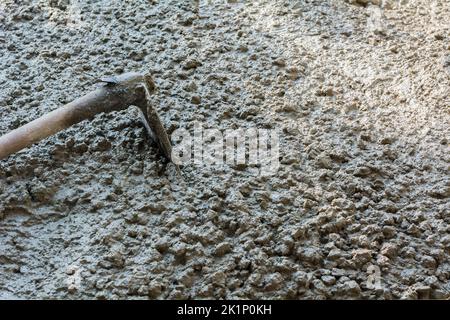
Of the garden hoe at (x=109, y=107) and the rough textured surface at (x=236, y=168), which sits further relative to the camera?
the garden hoe at (x=109, y=107)

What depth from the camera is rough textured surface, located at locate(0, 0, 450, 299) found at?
1050 millimetres

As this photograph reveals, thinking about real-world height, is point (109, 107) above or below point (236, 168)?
above

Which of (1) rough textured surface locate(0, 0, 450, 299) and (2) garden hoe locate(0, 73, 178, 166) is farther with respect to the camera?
(2) garden hoe locate(0, 73, 178, 166)

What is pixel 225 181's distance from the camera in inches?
46.6

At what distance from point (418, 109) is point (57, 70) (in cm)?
82

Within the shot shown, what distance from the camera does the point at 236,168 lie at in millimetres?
1215

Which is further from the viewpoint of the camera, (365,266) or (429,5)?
(429,5)

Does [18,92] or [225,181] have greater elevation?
[18,92]

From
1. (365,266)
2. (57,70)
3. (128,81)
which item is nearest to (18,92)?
(57,70)

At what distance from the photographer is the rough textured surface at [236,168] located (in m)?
1.05
